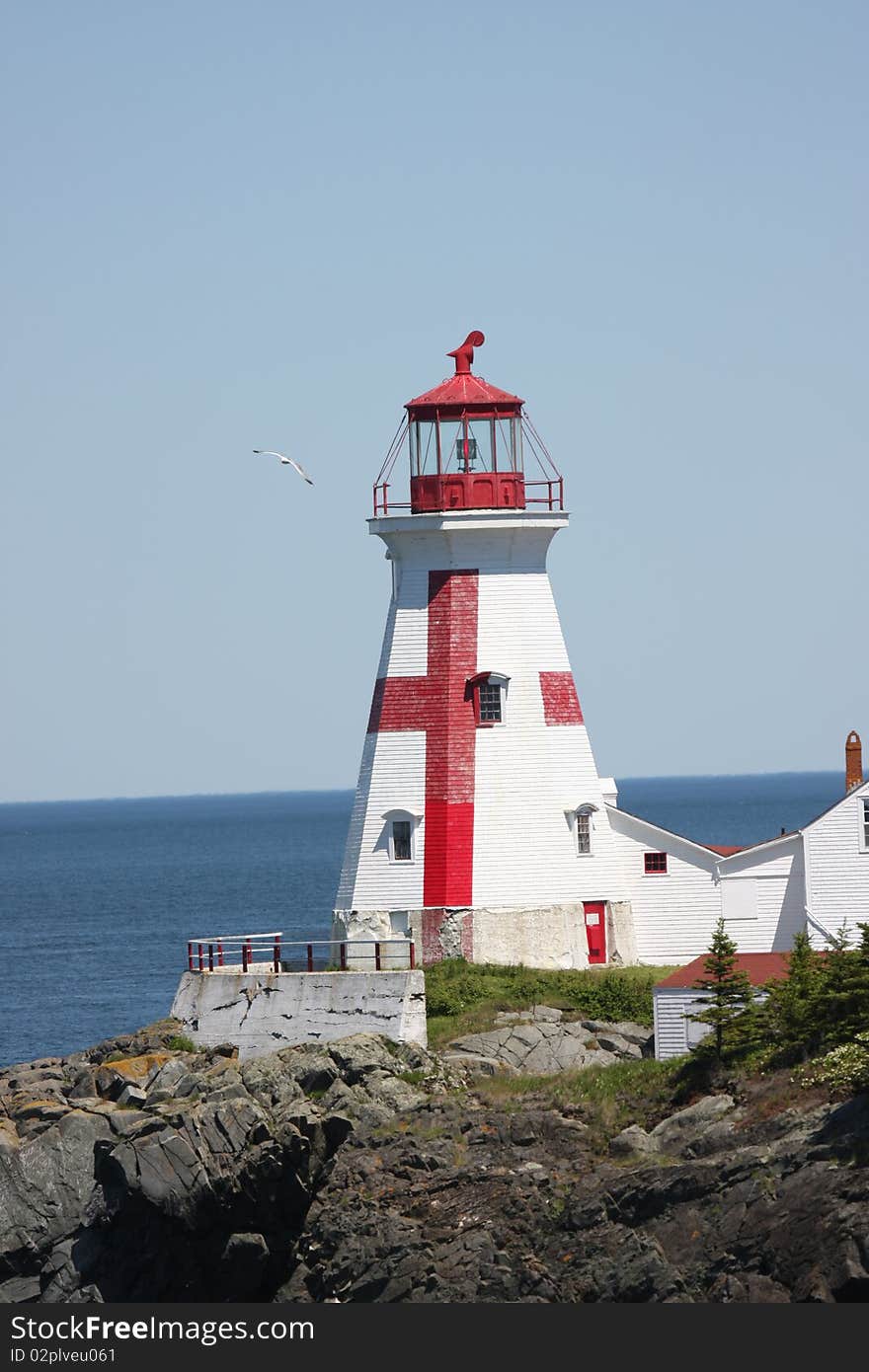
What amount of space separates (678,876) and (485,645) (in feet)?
18.0

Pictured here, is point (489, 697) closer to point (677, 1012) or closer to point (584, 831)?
point (584, 831)

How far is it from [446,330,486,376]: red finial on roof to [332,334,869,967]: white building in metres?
0.33

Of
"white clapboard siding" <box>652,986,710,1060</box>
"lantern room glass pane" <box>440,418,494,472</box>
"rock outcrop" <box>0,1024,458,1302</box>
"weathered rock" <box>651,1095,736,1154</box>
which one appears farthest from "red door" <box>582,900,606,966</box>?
"weathered rock" <box>651,1095,736,1154</box>

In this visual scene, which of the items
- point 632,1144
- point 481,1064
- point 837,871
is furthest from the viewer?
point 837,871

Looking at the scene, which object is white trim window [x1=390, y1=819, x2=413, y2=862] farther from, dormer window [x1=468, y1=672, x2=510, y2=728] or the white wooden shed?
the white wooden shed

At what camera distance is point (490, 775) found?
41750mm

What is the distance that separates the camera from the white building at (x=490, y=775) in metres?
41.4

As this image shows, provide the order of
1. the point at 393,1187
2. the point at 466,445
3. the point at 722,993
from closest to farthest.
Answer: the point at 393,1187 < the point at 722,993 < the point at 466,445

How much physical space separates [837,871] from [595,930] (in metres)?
4.29

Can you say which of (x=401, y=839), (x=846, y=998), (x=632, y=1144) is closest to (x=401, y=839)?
(x=401, y=839)

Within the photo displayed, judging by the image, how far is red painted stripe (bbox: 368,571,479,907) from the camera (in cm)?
4134

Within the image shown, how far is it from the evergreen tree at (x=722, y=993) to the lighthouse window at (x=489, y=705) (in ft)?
24.3

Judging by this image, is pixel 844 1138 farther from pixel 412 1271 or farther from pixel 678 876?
pixel 678 876

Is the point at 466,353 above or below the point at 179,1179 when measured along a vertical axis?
above
